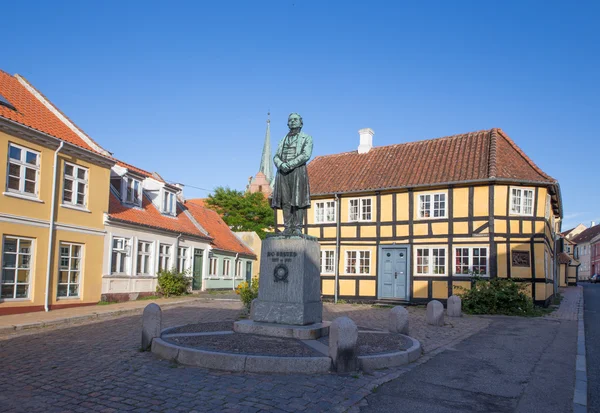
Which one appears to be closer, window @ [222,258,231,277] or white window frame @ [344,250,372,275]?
white window frame @ [344,250,372,275]

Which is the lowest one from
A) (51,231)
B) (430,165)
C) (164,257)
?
(164,257)

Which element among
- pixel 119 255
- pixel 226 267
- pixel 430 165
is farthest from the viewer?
pixel 226 267

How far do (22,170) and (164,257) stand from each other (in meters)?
9.24

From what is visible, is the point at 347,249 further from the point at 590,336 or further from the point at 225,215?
the point at 225,215

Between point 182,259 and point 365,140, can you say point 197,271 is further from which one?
point 365,140

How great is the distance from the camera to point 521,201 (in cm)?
1927

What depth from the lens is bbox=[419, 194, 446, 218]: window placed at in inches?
808

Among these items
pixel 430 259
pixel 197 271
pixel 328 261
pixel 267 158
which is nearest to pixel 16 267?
pixel 197 271

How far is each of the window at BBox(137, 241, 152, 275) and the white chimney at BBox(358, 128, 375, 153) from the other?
11824 mm

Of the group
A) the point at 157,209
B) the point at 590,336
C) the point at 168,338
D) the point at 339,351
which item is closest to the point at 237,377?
the point at 339,351

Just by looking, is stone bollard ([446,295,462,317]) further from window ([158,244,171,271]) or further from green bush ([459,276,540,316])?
window ([158,244,171,271])

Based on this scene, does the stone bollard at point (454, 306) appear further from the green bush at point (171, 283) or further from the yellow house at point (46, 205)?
the yellow house at point (46, 205)

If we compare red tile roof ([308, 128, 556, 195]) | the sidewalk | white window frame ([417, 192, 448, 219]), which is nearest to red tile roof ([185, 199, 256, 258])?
red tile roof ([308, 128, 556, 195])

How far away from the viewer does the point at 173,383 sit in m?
6.18
